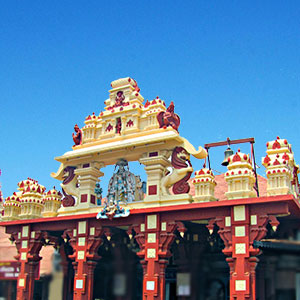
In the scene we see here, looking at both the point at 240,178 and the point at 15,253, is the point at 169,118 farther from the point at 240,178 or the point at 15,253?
the point at 15,253

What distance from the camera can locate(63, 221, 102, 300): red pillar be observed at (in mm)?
19250

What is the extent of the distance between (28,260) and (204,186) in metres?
9.32

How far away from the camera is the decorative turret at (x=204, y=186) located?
17578 mm

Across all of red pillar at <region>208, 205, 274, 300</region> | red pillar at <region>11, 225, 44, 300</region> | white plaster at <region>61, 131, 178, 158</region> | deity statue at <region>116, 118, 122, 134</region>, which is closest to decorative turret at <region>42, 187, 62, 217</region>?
red pillar at <region>11, 225, 44, 300</region>

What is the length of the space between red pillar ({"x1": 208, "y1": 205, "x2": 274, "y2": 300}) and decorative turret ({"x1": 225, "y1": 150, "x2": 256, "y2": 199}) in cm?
50

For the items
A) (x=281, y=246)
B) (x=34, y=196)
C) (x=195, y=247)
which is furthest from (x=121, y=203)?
(x=281, y=246)

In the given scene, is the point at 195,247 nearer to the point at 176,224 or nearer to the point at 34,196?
the point at 176,224

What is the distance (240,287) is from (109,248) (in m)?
9.54

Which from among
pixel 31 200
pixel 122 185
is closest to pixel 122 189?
pixel 122 185

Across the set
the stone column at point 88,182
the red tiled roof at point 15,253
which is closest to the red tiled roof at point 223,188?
the stone column at point 88,182

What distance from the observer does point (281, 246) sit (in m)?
17.8

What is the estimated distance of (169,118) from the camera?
65.8ft

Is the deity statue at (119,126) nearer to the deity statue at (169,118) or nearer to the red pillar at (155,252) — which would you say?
the deity statue at (169,118)

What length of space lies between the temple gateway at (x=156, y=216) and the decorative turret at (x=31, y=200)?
52mm
